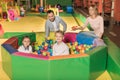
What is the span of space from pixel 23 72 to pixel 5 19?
22.6 ft

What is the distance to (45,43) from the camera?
18.7 feet

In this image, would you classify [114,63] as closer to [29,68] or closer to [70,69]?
[70,69]

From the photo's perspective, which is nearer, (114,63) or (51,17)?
(114,63)

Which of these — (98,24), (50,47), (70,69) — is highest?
(98,24)

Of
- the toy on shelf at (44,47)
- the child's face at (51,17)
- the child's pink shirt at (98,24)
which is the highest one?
the child's face at (51,17)

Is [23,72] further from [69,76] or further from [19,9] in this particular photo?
[19,9]

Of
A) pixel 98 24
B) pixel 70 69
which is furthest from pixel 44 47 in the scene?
pixel 70 69

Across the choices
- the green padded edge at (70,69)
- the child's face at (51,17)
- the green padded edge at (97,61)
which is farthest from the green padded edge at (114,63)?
the child's face at (51,17)

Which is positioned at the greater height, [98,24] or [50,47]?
[98,24]

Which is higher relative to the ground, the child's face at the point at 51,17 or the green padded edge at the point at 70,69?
the child's face at the point at 51,17

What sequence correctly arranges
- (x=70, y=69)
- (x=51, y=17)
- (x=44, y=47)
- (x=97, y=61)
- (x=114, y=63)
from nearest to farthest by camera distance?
(x=70, y=69), (x=114, y=63), (x=97, y=61), (x=51, y=17), (x=44, y=47)

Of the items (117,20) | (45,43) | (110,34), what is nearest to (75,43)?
(45,43)

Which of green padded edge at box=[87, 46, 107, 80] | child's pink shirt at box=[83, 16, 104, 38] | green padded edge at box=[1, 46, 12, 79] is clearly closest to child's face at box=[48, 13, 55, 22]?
child's pink shirt at box=[83, 16, 104, 38]

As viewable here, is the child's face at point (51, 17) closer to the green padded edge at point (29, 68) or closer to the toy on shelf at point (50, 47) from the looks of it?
the toy on shelf at point (50, 47)
